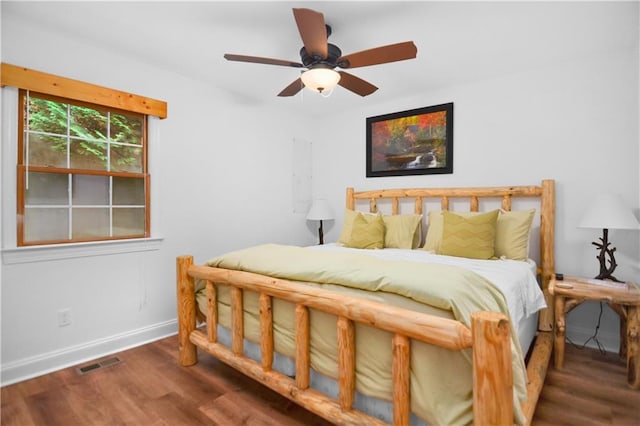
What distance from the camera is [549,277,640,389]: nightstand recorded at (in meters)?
1.95

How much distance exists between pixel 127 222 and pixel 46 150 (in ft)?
2.45

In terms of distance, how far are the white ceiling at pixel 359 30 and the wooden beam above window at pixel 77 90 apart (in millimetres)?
336

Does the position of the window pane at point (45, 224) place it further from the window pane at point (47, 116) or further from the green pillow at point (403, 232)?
the green pillow at point (403, 232)

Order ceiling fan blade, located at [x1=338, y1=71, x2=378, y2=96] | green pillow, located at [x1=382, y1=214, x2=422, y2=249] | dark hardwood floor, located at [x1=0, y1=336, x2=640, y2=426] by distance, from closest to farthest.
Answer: dark hardwood floor, located at [x1=0, y1=336, x2=640, y2=426]
ceiling fan blade, located at [x1=338, y1=71, x2=378, y2=96]
green pillow, located at [x1=382, y1=214, x2=422, y2=249]

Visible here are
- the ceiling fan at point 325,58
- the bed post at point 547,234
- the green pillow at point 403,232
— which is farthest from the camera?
the green pillow at point 403,232

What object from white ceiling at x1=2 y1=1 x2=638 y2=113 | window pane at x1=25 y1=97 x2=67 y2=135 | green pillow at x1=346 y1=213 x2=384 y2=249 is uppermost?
white ceiling at x1=2 y1=1 x2=638 y2=113

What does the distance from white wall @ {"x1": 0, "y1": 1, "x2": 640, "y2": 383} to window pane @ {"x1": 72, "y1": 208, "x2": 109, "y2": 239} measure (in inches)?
7.7

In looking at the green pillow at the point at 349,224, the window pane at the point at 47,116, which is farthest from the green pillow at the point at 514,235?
the window pane at the point at 47,116

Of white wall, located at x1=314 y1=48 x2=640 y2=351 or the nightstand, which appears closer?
the nightstand

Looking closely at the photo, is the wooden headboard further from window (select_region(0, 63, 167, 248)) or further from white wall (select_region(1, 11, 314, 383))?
window (select_region(0, 63, 167, 248))

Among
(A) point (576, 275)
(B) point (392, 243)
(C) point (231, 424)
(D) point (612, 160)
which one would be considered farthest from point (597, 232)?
(C) point (231, 424)

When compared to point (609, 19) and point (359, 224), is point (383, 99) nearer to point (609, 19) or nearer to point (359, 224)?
point (359, 224)

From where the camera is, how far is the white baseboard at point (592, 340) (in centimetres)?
247

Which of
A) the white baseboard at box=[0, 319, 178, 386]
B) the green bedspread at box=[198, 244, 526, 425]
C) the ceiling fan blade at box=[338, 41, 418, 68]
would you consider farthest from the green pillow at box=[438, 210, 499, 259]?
the white baseboard at box=[0, 319, 178, 386]
